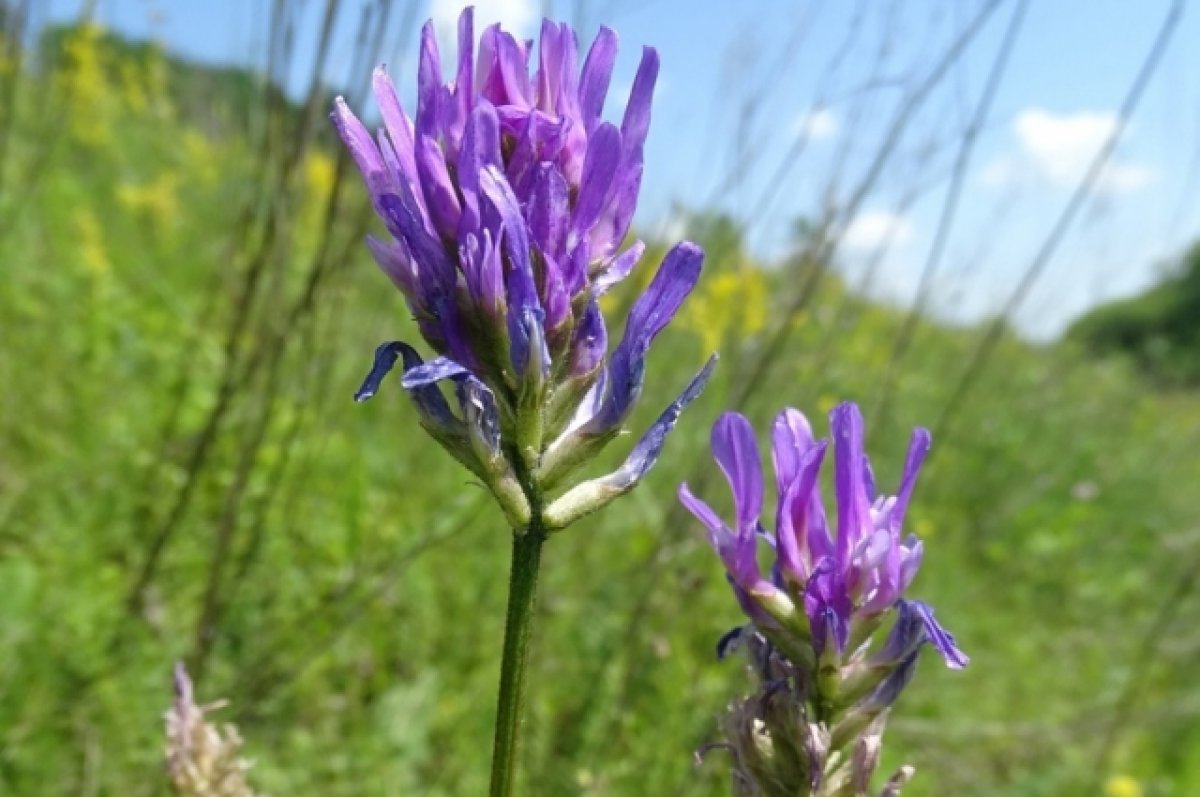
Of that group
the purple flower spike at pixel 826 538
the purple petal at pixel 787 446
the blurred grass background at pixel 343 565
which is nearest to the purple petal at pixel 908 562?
the purple flower spike at pixel 826 538

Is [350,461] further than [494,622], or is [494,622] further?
[350,461]

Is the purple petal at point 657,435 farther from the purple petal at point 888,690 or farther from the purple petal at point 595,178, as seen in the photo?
the purple petal at point 888,690

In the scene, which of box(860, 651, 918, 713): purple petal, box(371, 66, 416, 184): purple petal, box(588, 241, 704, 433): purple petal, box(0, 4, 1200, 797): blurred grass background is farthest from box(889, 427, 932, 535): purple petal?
box(0, 4, 1200, 797): blurred grass background

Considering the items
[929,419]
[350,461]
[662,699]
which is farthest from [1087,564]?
[350,461]

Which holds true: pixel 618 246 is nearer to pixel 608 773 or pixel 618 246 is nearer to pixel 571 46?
pixel 571 46

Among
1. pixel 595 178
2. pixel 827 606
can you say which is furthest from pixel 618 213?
pixel 827 606

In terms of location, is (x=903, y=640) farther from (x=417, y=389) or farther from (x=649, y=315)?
(x=417, y=389)

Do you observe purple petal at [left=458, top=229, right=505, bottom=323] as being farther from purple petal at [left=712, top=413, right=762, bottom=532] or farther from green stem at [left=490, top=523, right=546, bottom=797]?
purple petal at [left=712, top=413, right=762, bottom=532]
